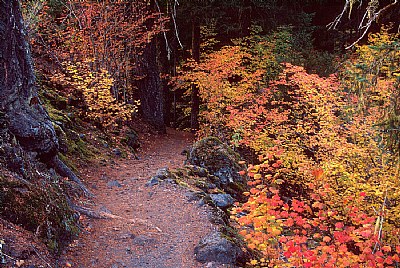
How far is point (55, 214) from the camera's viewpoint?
4926mm

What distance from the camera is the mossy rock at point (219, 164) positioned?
10.4 m

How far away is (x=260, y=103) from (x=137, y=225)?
32.8 ft

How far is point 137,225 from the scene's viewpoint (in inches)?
259

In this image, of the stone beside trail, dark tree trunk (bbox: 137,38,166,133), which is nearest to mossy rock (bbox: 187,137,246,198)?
the stone beside trail

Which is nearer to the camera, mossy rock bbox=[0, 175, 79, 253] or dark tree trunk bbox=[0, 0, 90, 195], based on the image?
mossy rock bbox=[0, 175, 79, 253]

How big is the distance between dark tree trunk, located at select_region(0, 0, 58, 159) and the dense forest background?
0.10 metres

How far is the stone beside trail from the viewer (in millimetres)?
5434

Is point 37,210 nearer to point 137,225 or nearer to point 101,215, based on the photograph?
point 101,215

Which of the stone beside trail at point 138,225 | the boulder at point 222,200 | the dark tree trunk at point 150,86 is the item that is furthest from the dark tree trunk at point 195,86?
the boulder at point 222,200

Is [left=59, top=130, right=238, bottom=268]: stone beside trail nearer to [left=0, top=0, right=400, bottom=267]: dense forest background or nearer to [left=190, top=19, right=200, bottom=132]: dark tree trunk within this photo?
[left=0, top=0, right=400, bottom=267]: dense forest background

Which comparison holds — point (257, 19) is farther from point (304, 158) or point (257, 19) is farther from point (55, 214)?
point (55, 214)

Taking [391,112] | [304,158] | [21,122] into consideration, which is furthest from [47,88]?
[391,112]

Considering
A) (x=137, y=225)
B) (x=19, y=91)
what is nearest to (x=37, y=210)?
(x=137, y=225)

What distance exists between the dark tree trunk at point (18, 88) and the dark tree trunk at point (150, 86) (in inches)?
368
